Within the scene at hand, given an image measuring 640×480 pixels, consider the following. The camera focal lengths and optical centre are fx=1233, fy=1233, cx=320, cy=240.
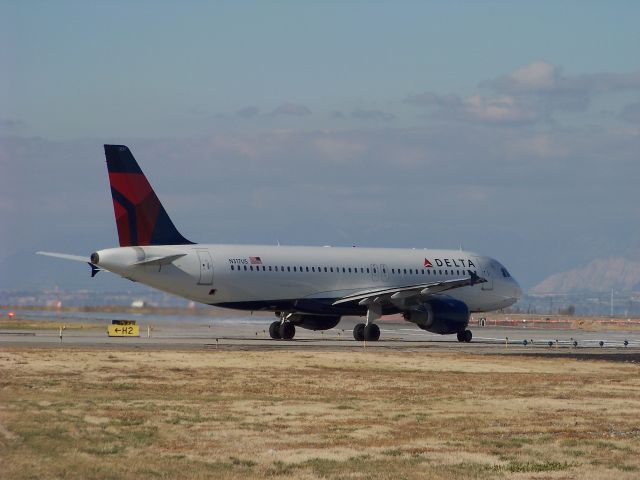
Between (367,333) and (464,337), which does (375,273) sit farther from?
(464,337)

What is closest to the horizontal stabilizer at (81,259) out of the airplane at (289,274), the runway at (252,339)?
the airplane at (289,274)

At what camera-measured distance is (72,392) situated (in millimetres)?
28953

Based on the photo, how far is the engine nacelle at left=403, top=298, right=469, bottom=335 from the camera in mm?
57188

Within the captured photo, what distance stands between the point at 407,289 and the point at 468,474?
37547mm

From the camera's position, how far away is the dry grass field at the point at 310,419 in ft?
62.4

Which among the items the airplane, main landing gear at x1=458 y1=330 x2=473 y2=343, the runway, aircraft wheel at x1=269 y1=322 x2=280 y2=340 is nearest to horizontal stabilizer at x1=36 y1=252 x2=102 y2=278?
the airplane

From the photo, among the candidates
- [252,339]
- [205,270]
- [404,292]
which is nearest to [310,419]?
[205,270]

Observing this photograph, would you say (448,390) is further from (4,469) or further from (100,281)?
(100,281)

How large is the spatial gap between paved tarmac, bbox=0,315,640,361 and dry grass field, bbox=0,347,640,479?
9664mm

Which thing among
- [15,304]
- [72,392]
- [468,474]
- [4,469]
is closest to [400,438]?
[468,474]

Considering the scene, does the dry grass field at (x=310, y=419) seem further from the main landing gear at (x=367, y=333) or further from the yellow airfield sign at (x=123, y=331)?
the yellow airfield sign at (x=123, y=331)

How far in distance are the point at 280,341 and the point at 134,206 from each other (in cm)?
919

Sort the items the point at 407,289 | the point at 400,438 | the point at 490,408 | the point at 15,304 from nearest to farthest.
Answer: the point at 400,438 → the point at 490,408 → the point at 407,289 → the point at 15,304

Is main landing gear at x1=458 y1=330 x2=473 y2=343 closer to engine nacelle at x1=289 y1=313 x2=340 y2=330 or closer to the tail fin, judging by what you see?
engine nacelle at x1=289 y1=313 x2=340 y2=330
